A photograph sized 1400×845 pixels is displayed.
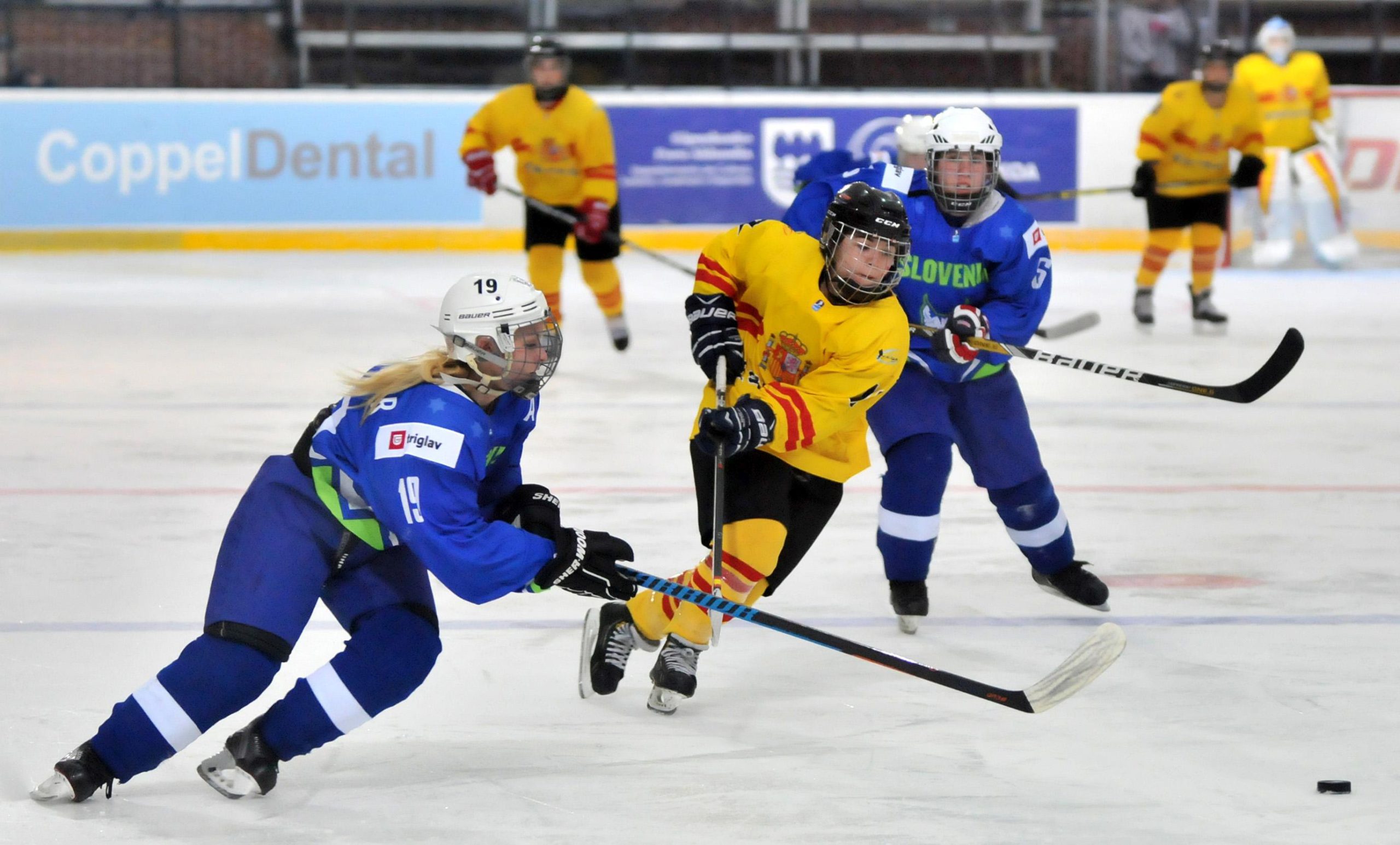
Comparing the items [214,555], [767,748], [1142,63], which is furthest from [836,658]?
[1142,63]

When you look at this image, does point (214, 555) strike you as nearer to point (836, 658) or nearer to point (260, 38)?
point (836, 658)

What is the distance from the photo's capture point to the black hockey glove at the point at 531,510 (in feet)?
8.54

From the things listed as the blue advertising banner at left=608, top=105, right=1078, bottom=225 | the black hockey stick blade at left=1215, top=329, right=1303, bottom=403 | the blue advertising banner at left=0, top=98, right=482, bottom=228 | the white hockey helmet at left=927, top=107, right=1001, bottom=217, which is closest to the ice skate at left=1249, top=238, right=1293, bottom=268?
the blue advertising banner at left=608, top=105, right=1078, bottom=225

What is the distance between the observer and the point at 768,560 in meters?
3.06

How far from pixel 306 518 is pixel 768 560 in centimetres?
83

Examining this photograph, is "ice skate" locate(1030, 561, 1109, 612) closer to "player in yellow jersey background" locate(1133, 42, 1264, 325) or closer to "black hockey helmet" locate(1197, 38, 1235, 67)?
"player in yellow jersey background" locate(1133, 42, 1264, 325)

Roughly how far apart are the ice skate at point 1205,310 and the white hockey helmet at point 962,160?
15.9 ft

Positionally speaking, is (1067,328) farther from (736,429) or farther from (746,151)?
(746,151)

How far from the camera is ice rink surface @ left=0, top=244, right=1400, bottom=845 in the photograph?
2.59 meters

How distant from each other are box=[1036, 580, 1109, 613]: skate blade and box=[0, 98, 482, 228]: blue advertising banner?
7.80 meters

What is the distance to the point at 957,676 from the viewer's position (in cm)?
280

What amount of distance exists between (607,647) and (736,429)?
0.49 m

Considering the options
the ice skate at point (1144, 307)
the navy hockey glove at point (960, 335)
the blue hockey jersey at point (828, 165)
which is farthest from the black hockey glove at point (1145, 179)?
the navy hockey glove at point (960, 335)

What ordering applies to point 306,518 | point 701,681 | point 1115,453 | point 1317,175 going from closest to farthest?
point 306,518 → point 701,681 → point 1115,453 → point 1317,175
